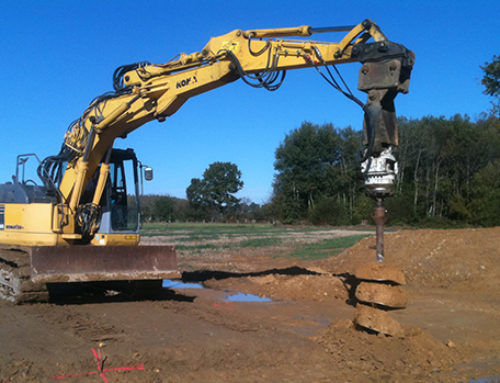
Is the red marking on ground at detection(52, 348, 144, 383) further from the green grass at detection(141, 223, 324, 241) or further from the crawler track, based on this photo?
the green grass at detection(141, 223, 324, 241)

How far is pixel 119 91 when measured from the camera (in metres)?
10.7

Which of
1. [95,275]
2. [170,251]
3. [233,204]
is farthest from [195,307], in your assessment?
[233,204]

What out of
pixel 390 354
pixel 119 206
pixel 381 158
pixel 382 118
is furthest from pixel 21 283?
pixel 382 118

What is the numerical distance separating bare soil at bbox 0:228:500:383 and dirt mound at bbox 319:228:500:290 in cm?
5

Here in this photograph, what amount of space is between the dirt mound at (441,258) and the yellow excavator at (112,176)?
691cm

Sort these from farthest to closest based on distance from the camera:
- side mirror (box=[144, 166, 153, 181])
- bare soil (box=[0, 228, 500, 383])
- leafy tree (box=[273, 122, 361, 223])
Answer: leafy tree (box=[273, 122, 361, 223]) → side mirror (box=[144, 166, 153, 181]) → bare soil (box=[0, 228, 500, 383])

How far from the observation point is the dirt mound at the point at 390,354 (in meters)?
5.88

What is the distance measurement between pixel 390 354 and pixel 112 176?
7179 mm

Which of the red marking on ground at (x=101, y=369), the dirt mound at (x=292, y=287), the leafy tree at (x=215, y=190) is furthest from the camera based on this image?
the leafy tree at (x=215, y=190)

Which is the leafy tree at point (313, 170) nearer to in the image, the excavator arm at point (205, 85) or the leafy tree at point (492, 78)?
the leafy tree at point (492, 78)

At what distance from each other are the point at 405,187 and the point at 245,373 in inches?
2084

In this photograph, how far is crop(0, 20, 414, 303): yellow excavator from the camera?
920 centimetres

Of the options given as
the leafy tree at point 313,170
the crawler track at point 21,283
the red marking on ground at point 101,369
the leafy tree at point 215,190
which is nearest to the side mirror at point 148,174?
the crawler track at point 21,283

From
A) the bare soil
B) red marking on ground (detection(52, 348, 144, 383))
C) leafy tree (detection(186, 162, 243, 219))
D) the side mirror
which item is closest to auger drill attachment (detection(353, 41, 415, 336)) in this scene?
the bare soil
